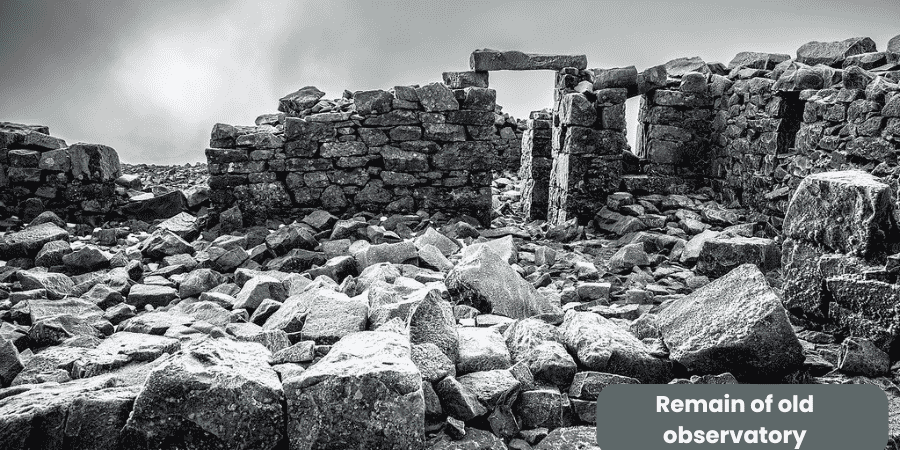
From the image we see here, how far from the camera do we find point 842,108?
7340 millimetres

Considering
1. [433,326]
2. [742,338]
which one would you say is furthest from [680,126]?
[433,326]

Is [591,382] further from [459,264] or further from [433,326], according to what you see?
[459,264]

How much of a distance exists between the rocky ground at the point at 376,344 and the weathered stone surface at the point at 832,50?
3646 millimetres

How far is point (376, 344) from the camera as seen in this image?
3250 mm

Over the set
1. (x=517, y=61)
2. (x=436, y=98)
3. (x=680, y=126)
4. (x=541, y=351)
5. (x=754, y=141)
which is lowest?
(x=541, y=351)

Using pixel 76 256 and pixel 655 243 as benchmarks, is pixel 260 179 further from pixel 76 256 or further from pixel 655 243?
pixel 655 243

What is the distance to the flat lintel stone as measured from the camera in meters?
11.9

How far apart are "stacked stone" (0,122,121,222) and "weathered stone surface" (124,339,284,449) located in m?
8.05

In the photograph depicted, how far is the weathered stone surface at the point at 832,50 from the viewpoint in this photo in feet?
27.8

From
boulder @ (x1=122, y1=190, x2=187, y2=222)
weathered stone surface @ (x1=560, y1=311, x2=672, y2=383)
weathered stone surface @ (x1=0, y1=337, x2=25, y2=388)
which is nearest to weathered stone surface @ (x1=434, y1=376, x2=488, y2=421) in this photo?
weathered stone surface @ (x1=560, y1=311, x2=672, y2=383)

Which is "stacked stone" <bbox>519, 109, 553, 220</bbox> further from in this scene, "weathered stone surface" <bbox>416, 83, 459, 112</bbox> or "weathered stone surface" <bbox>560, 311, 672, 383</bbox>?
"weathered stone surface" <bbox>560, 311, 672, 383</bbox>

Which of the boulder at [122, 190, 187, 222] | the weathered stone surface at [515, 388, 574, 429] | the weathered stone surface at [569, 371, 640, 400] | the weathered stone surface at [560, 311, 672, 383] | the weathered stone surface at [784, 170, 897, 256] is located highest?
the weathered stone surface at [784, 170, 897, 256]

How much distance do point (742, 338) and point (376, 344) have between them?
7.41ft

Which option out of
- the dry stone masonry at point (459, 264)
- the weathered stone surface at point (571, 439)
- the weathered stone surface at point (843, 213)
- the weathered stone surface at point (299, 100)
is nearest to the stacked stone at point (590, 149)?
the dry stone masonry at point (459, 264)
